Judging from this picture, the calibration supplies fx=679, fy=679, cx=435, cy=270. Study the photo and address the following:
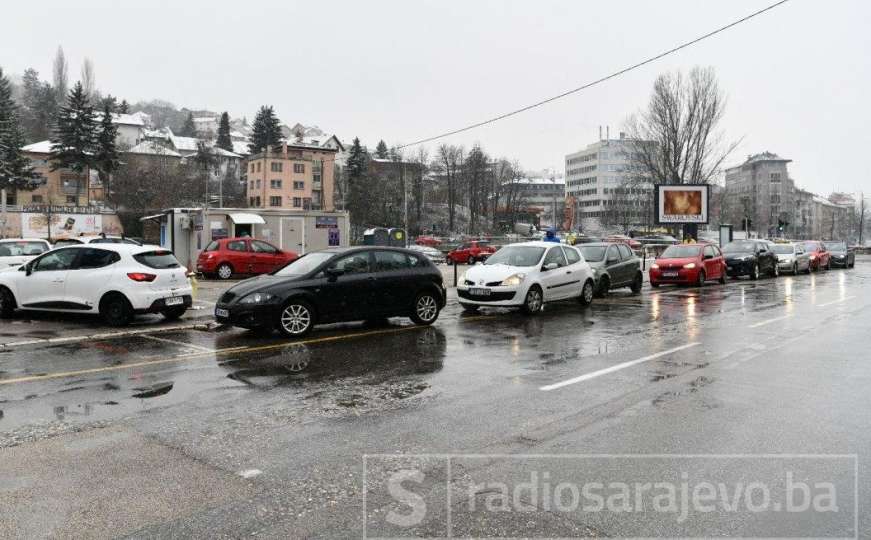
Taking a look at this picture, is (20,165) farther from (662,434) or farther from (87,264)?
(662,434)

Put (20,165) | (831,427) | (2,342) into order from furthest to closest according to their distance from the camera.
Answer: (20,165), (2,342), (831,427)

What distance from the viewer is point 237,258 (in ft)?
82.4

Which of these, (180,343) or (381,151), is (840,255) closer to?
(180,343)

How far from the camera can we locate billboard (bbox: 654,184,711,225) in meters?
38.0

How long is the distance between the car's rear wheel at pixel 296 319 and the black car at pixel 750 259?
74.1 ft

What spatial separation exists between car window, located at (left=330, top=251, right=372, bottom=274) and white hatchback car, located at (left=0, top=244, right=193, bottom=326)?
3.45 m

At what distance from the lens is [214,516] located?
13.1 ft

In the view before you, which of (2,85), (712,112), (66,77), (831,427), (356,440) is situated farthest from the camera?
(66,77)

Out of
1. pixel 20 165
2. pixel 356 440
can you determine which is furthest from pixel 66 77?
pixel 356 440

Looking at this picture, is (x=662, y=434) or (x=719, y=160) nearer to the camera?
(x=662, y=434)

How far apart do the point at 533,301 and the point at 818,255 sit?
28.9 meters

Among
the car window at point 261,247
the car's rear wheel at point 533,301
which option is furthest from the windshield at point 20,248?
the car's rear wheel at point 533,301

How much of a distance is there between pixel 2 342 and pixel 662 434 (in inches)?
393

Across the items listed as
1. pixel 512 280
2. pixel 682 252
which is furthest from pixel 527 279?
pixel 682 252
